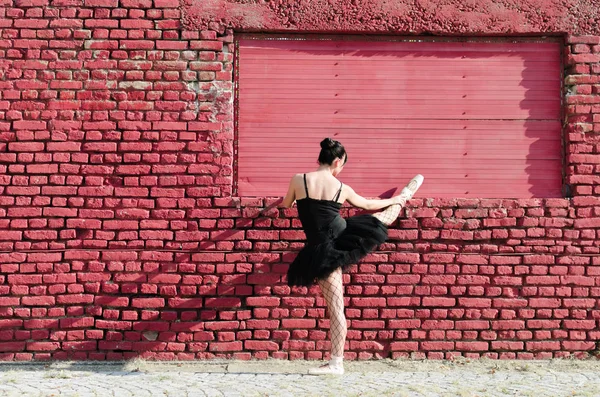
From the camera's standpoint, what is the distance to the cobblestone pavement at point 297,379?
482 centimetres

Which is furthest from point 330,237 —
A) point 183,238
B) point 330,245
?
point 183,238

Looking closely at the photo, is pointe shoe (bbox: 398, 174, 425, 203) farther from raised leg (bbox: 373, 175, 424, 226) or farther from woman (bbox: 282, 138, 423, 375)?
woman (bbox: 282, 138, 423, 375)

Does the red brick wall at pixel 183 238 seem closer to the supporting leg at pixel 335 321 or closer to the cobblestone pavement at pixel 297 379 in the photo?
the cobblestone pavement at pixel 297 379

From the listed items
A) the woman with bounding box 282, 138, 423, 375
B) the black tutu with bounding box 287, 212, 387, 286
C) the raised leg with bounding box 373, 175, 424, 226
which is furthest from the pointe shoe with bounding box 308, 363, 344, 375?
the raised leg with bounding box 373, 175, 424, 226

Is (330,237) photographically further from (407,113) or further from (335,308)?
(407,113)

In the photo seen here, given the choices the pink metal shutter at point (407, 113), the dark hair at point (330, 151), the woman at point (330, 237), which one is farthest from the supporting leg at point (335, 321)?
the pink metal shutter at point (407, 113)

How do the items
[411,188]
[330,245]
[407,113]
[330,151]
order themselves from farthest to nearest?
1. [407,113]
2. [411,188]
3. [330,151]
4. [330,245]

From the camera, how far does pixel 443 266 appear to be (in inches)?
235

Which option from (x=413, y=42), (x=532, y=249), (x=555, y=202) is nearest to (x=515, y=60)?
(x=413, y=42)

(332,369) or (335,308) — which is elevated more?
(335,308)

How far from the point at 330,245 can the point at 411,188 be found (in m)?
1.09

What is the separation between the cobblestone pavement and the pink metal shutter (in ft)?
5.16

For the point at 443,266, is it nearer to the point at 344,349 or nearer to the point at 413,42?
the point at 344,349

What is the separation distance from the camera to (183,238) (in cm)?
594
